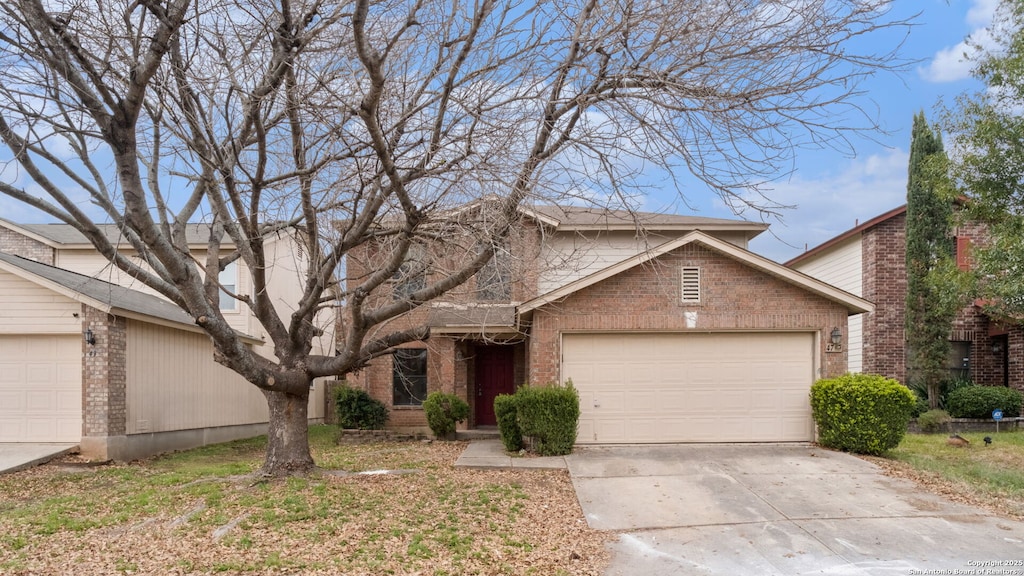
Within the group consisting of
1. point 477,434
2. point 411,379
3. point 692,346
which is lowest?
point 477,434

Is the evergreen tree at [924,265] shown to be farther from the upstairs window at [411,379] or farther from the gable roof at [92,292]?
the gable roof at [92,292]

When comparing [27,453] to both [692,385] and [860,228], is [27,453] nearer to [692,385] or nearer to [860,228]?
[692,385]

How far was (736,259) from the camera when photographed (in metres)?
12.1

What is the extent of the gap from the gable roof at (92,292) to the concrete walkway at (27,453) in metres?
2.46

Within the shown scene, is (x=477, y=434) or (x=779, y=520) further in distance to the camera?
(x=477, y=434)

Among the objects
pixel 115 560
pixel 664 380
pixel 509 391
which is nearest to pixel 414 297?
pixel 115 560

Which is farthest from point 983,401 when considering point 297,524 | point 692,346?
point 297,524

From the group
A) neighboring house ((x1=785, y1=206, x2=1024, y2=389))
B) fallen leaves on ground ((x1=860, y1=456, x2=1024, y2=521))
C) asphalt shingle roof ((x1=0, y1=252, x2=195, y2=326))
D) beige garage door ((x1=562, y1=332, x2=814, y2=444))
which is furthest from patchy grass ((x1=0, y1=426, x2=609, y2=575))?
neighboring house ((x1=785, y1=206, x2=1024, y2=389))

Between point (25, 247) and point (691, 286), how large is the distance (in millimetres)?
17788

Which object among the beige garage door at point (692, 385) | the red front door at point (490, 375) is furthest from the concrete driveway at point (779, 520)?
the red front door at point (490, 375)

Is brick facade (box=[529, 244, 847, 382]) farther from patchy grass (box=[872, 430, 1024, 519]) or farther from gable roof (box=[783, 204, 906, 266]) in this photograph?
gable roof (box=[783, 204, 906, 266])

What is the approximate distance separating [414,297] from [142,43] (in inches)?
171

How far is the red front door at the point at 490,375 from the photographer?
671 inches

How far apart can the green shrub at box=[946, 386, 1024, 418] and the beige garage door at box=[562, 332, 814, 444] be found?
644 cm
